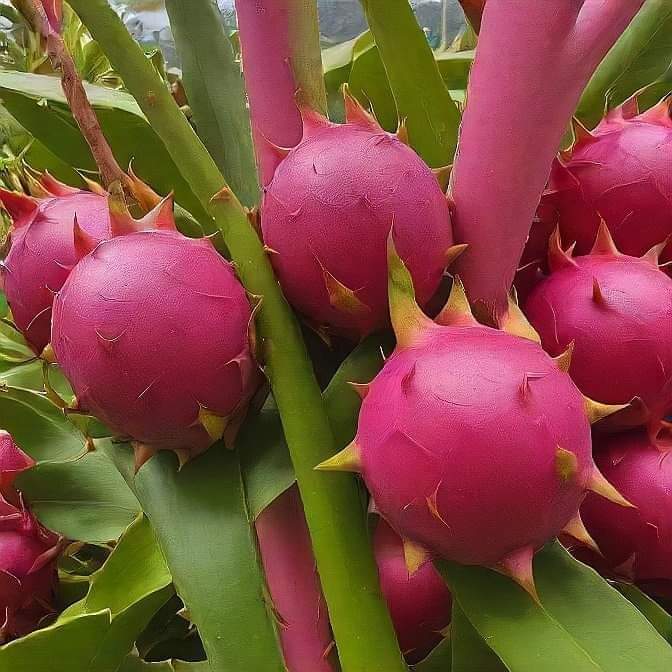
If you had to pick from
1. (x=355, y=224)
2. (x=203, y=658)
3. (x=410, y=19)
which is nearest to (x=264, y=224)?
(x=355, y=224)

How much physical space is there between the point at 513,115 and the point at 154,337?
0.48ft

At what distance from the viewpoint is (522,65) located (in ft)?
0.90

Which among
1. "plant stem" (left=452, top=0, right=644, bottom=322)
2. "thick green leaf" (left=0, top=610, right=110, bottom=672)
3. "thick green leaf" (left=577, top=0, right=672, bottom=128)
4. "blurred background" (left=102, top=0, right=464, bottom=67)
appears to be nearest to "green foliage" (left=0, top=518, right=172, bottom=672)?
"thick green leaf" (left=0, top=610, right=110, bottom=672)

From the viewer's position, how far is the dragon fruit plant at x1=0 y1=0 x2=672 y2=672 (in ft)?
0.88

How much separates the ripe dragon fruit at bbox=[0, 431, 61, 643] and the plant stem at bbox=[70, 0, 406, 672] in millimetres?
190

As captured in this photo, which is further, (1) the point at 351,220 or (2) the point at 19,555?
(2) the point at 19,555

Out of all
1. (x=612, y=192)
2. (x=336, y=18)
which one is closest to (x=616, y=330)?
(x=612, y=192)

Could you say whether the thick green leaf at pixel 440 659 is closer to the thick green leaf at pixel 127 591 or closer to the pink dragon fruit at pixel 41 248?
the thick green leaf at pixel 127 591

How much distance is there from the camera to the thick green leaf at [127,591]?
0.39 metres

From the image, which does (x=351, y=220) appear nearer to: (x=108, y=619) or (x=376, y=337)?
(x=376, y=337)

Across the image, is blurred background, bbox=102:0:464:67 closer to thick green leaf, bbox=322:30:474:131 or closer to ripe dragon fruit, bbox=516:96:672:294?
thick green leaf, bbox=322:30:474:131

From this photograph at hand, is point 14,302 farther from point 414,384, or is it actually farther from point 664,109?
point 664,109

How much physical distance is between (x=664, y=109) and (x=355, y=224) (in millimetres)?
187

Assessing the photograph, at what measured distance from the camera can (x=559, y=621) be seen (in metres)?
0.30
